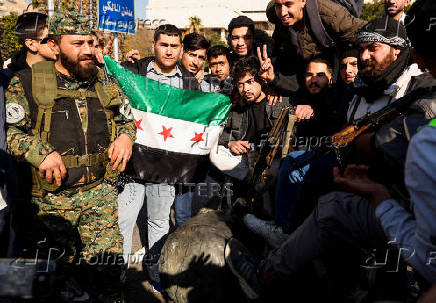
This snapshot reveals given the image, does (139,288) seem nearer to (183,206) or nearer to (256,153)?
(183,206)

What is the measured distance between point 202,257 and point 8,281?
5.29ft

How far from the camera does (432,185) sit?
1.41 m

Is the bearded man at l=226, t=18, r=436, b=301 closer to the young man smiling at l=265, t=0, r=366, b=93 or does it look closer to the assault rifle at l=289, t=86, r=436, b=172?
the assault rifle at l=289, t=86, r=436, b=172

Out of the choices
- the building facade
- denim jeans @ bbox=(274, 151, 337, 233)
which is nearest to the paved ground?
denim jeans @ bbox=(274, 151, 337, 233)

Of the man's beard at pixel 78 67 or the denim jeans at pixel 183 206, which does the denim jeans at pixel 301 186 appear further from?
the man's beard at pixel 78 67

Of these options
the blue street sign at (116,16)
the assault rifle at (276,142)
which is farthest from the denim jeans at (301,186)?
the blue street sign at (116,16)

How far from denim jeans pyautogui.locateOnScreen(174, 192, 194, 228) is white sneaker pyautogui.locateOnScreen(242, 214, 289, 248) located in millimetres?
1257

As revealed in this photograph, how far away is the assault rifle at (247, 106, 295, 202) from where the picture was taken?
→ 332cm

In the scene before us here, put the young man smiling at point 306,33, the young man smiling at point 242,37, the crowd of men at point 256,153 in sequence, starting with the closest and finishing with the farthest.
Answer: the crowd of men at point 256,153 < the young man smiling at point 306,33 < the young man smiling at point 242,37

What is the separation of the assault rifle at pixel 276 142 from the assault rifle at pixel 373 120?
612mm

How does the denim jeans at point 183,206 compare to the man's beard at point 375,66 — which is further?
the denim jeans at point 183,206

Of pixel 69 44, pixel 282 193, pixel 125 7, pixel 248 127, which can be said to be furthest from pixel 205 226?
pixel 125 7

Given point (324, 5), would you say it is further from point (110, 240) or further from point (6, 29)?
point (6, 29)

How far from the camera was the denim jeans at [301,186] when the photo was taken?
9.04 feet
